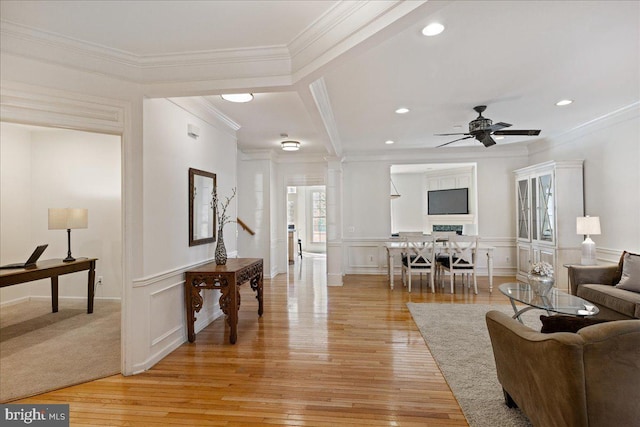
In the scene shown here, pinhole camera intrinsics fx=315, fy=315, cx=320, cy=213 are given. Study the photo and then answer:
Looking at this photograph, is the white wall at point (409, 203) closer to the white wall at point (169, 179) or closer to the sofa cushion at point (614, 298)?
the sofa cushion at point (614, 298)

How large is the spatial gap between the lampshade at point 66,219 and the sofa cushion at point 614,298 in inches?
262

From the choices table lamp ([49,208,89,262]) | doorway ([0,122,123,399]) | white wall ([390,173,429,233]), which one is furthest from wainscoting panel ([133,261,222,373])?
white wall ([390,173,429,233])

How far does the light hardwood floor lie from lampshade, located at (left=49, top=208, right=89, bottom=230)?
8.14 ft

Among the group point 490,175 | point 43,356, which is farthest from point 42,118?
point 490,175

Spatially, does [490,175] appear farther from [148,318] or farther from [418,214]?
[148,318]

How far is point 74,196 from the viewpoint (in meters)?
5.14

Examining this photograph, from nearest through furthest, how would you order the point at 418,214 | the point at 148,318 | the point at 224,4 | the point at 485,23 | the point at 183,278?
the point at 224,4 → the point at 485,23 → the point at 148,318 → the point at 183,278 → the point at 418,214

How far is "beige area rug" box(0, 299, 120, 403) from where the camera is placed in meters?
2.65

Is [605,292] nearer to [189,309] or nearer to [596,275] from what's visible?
[596,275]

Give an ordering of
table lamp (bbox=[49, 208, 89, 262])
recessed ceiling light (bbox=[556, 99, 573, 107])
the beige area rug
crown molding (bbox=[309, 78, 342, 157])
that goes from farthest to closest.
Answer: table lamp (bbox=[49, 208, 89, 262]), recessed ceiling light (bbox=[556, 99, 573, 107]), crown molding (bbox=[309, 78, 342, 157]), the beige area rug

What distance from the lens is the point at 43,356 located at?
3117mm

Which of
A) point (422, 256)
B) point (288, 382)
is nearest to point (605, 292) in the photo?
point (422, 256)

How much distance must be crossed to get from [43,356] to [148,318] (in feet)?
4.16

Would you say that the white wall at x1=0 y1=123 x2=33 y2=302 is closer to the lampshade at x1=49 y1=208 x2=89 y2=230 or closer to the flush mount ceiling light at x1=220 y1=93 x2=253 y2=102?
the lampshade at x1=49 y1=208 x2=89 y2=230
